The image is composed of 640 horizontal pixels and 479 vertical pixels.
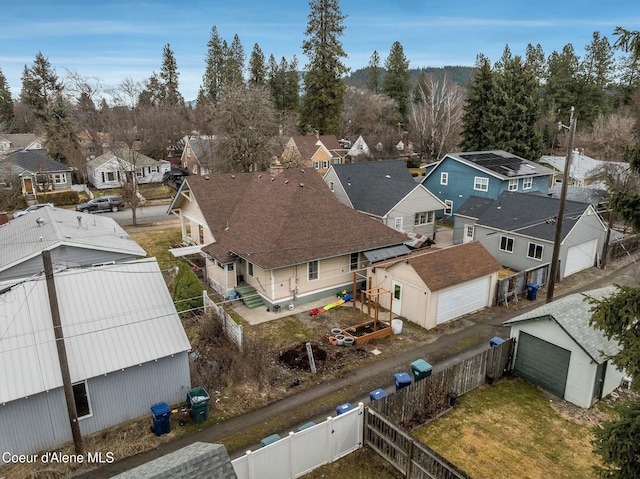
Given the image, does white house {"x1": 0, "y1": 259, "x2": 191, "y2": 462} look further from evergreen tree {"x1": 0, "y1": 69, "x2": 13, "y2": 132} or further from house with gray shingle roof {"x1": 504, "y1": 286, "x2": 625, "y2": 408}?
evergreen tree {"x1": 0, "y1": 69, "x2": 13, "y2": 132}

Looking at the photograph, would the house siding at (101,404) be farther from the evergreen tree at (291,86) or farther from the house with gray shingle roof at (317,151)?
the evergreen tree at (291,86)

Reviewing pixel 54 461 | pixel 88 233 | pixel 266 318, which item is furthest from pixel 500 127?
pixel 54 461

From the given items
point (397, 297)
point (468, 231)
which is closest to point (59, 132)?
point (468, 231)

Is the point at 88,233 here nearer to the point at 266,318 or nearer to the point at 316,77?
the point at 266,318

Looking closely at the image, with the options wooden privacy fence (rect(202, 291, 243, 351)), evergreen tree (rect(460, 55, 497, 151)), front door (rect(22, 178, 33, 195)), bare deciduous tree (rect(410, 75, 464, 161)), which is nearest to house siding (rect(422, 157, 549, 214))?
evergreen tree (rect(460, 55, 497, 151))

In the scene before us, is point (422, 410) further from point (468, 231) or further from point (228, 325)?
point (468, 231)

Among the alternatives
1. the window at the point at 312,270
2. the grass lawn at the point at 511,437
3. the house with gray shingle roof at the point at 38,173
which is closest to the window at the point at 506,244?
the window at the point at 312,270
